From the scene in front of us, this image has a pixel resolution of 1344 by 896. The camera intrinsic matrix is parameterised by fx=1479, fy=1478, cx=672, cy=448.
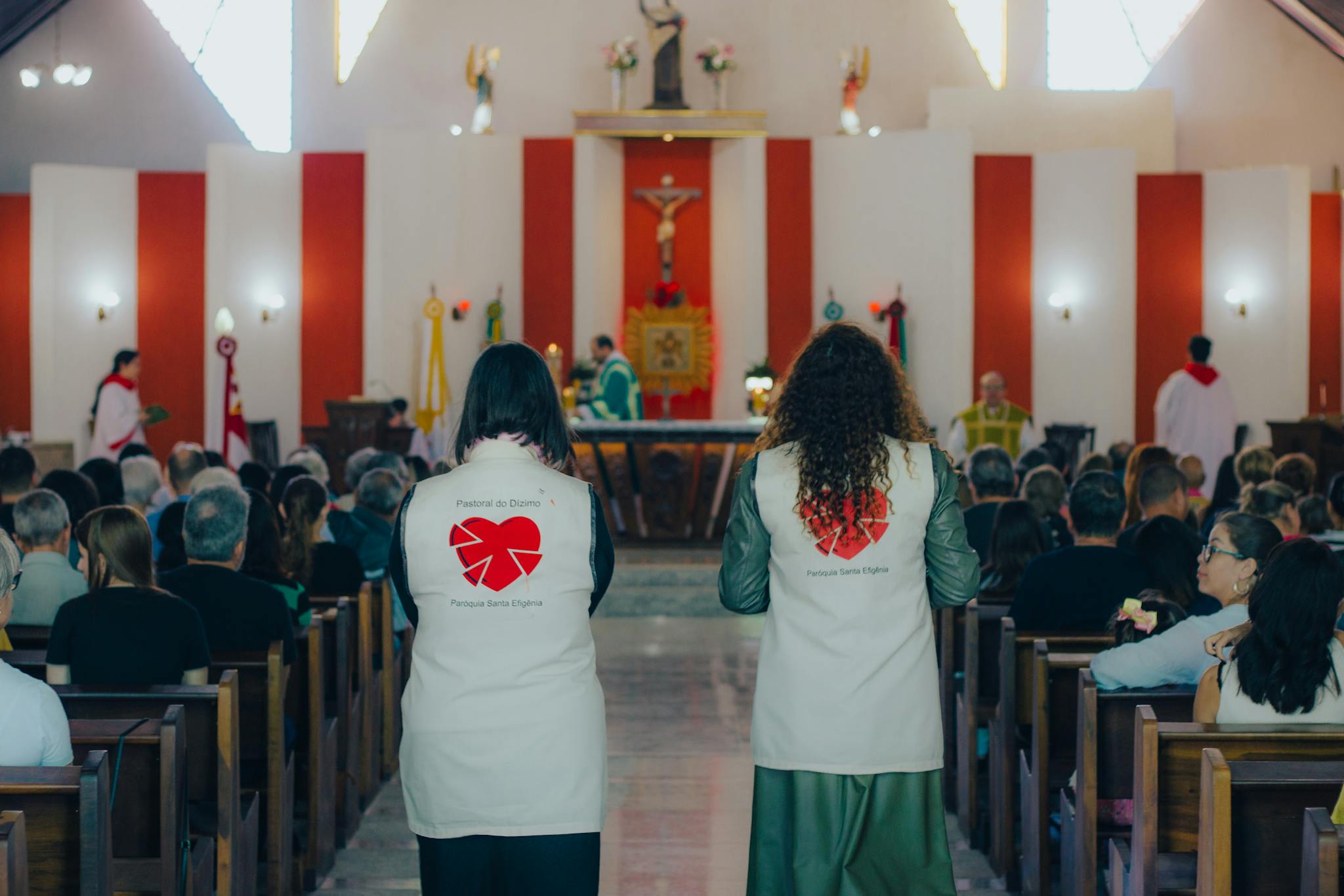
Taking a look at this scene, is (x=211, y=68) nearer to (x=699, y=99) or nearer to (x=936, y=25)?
(x=699, y=99)

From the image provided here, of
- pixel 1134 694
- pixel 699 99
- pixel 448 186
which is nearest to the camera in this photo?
pixel 1134 694

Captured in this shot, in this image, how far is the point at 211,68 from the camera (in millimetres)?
14406

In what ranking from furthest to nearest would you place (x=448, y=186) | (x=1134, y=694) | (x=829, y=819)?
(x=448, y=186)
(x=1134, y=694)
(x=829, y=819)

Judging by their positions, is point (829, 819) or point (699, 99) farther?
point (699, 99)

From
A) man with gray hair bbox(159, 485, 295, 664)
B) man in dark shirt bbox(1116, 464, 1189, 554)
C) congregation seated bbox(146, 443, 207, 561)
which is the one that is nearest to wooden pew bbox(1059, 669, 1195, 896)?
man in dark shirt bbox(1116, 464, 1189, 554)

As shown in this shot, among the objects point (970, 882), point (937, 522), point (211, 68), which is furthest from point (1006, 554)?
point (211, 68)

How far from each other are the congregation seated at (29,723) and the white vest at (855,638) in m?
1.24

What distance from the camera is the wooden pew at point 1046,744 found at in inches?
142

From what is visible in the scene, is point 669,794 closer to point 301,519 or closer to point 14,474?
point 301,519

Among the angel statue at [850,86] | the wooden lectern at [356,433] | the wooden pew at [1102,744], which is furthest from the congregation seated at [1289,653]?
the angel statue at [850,86]

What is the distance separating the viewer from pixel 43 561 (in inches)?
161

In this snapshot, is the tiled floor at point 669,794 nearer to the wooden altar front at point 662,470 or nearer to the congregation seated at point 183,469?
the congregation seated at point 183,469

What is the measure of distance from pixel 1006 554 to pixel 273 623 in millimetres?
2257

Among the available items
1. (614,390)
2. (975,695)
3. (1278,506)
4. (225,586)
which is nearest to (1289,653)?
(975,695)
